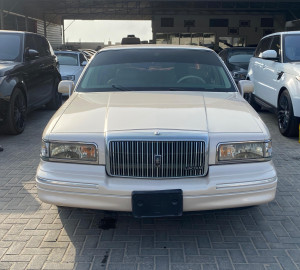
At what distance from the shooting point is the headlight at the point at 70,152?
122 inches

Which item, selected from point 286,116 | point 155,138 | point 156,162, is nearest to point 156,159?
point 156,162

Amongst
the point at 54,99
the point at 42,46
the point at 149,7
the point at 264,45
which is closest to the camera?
the point at 264,45

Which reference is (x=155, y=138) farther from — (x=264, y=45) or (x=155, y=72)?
(x=264, y=45)

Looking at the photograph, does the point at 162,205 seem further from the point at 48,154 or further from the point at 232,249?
the point at 48,154

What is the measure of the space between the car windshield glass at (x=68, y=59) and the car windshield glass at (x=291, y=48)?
298 inches

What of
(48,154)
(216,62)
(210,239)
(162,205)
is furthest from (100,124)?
(216,62)

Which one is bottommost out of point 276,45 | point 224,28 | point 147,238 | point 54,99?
point 147,238

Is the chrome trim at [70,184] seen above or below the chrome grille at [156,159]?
below

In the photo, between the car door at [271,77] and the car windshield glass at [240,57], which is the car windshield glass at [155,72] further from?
the car windshield glass at [240,57]

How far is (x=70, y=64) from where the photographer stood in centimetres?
1276

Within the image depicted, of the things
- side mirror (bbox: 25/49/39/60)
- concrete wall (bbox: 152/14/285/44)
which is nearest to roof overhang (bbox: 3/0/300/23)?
concrete wall (bbox: 152/14/285/44)

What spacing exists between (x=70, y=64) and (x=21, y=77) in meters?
5.87

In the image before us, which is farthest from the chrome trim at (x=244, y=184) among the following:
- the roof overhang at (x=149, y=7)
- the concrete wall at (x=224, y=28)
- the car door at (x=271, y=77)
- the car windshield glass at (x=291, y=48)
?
the concrete wall at (x=224, y=28)

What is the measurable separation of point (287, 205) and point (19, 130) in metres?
5.10
